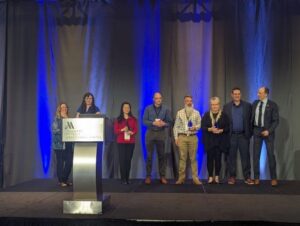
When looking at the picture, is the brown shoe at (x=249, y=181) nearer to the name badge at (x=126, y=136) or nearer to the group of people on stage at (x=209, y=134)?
the group of people on stage at (x=209, y=134)

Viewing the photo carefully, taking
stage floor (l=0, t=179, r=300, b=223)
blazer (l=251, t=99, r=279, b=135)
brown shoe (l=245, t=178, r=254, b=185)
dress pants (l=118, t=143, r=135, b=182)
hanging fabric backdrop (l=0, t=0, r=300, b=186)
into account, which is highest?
hanging fabric backdrop (l=0, t=0, r=300, b=186)

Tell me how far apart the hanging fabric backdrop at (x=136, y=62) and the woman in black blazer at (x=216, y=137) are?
0.84m

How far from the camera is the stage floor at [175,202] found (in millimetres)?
3832

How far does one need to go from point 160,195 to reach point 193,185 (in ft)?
3.31

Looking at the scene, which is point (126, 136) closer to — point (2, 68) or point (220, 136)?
point (220, 136)

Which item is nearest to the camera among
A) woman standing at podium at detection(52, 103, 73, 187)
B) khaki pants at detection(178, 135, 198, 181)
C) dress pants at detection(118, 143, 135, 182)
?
woman standing at podium at detection(52, 103, 73, 187)

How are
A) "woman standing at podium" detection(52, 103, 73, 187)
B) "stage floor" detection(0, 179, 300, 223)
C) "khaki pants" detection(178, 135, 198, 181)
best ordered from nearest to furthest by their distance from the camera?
"stage floor" detection(0, 179, 300, 223) < "woman standing at podium" detection(52, 103, 73, 187) < "khaki pants" detection(178, 135, 198, 181)

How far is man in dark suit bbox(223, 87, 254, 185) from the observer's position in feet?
19.9

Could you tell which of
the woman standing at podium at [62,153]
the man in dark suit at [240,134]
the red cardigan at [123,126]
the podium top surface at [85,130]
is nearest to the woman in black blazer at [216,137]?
the man in dark suit at [240,134]

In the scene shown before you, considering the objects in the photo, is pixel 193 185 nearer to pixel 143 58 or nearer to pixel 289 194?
pixel 289 194

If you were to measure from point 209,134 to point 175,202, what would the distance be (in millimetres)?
1777

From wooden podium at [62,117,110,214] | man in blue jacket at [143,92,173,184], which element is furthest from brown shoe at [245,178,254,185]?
wooden podium at [62,117,110,214]

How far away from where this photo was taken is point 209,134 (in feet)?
20.1

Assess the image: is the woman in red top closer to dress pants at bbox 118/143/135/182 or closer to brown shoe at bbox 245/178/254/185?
dress pants at bbox 118/143/135/182
